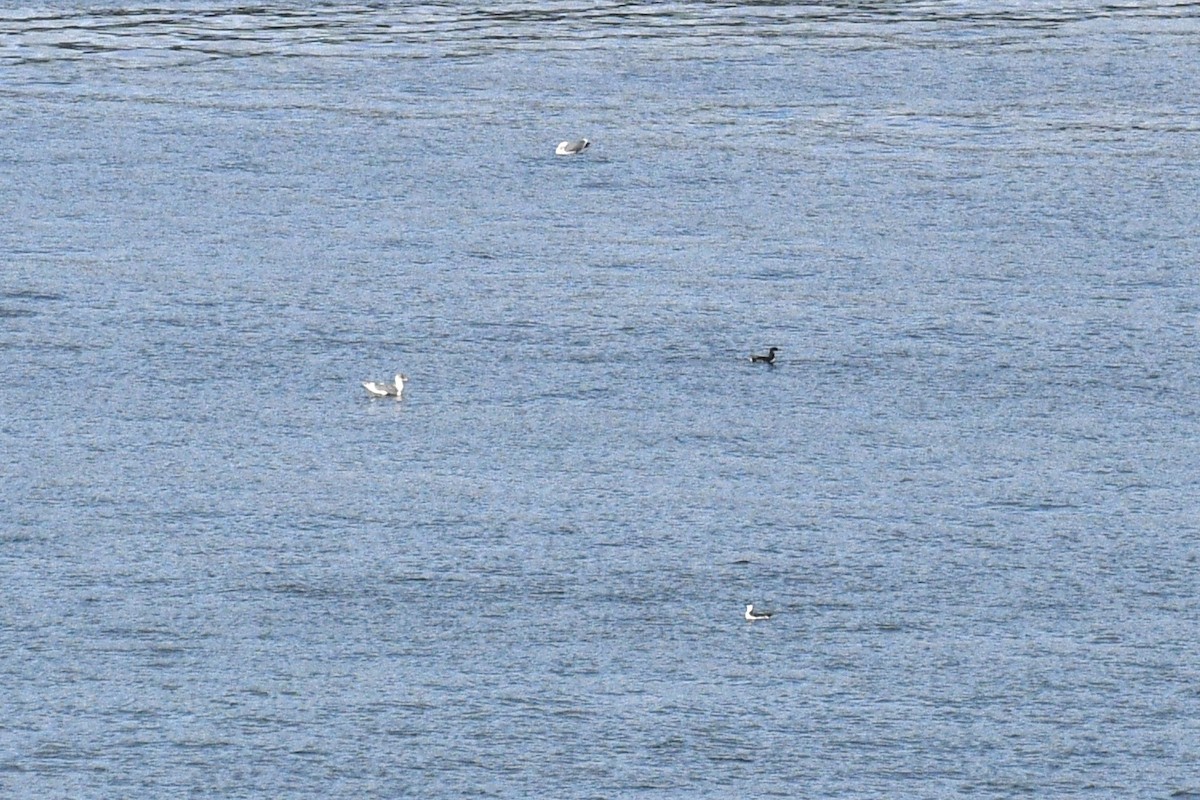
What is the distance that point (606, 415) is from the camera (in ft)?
78.4

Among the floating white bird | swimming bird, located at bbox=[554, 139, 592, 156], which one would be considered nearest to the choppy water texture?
the floating white bird

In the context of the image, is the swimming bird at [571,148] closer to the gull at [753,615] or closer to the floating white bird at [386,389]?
the floating white bird at [386,389]

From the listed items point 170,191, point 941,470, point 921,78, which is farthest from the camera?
point 921,78

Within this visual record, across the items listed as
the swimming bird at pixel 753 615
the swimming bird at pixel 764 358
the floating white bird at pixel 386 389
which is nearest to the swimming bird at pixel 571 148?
the swimming bird at pixel 764 358

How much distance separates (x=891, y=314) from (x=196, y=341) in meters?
7.07

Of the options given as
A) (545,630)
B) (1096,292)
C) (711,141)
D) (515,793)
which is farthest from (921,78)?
(515,793)

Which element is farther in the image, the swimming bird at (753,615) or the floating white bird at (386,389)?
the floating white bird at (386,389)

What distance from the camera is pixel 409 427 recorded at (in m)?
23.9

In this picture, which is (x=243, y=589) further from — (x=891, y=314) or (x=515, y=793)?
(x=891, y=314)

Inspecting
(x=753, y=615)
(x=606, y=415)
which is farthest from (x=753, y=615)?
(x=606, y=415)

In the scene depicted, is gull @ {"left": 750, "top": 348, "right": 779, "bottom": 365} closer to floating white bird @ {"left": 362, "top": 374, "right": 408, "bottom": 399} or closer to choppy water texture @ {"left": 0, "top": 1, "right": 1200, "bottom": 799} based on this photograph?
choppy water texture @ {"left": 0, "top": 1, "right": 1200, "bottom": 799}

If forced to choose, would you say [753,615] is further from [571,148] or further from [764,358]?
[571,148]

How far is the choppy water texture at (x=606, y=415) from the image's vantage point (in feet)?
60.1

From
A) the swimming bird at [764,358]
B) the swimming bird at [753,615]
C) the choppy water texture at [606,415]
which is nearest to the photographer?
the choppy water texture at [606,415]
